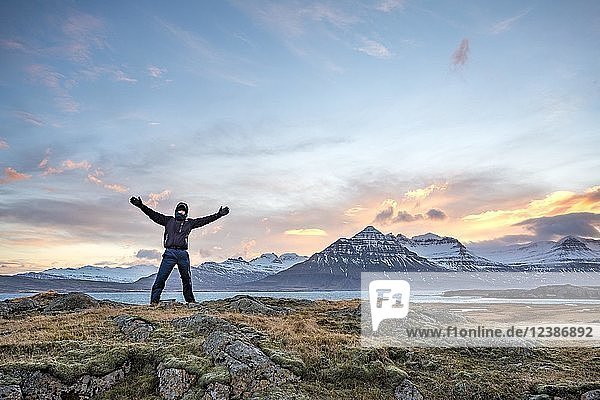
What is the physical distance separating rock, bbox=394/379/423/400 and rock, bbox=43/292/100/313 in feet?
77.8

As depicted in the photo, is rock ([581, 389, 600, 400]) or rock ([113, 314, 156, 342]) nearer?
rock ([581, 389, 600, 400])

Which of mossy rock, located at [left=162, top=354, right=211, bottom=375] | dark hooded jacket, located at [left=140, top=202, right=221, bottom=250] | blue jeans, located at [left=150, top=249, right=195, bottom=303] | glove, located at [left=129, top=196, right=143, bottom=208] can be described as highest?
glove, located at [left=129, top=196, right=143, bottom=208]

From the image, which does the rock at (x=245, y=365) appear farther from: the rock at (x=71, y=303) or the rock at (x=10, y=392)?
the rock at (x=71, y=303)

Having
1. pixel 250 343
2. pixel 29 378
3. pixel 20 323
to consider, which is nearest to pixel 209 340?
pixel 250 343

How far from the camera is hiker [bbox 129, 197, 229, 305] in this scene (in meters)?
28.9

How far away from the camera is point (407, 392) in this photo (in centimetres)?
1473

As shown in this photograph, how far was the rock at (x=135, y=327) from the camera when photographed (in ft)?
62.9

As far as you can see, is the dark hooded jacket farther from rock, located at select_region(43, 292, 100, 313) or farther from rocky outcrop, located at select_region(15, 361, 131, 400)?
rocky outcrop, located at select_region(15, 361, 131, 400)

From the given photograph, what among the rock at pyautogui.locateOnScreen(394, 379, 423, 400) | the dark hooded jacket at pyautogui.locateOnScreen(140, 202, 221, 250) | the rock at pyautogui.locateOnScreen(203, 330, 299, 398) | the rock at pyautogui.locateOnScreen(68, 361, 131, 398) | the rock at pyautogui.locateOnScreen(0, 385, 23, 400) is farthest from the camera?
the dark hooded jacket at pyautogui.locateOnScreen(140, 202, 221, 250)

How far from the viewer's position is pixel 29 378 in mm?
14594

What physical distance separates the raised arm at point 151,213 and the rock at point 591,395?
23.6m

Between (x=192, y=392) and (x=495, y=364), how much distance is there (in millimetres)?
11331

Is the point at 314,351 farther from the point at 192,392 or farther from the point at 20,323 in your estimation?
the point at 20,323

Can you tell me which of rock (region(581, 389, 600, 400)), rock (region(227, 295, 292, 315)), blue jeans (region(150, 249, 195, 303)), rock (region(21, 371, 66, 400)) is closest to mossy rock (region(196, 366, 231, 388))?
rock (region(21, 371, 66, 400))
